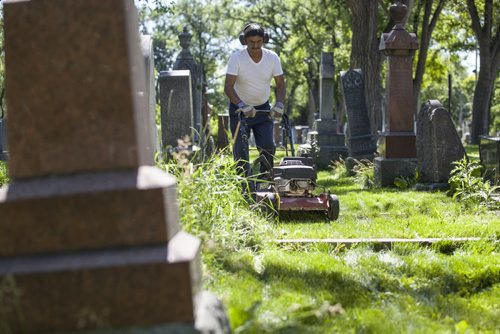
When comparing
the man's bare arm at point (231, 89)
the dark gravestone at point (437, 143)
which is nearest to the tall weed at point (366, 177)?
the dark gravestone at point (437, 143)

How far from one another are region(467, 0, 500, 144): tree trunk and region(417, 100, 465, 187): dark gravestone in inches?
737

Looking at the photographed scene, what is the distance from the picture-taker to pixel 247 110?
7.74 meters

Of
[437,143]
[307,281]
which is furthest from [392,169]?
[307,281]

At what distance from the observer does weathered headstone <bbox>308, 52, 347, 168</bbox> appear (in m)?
19.8

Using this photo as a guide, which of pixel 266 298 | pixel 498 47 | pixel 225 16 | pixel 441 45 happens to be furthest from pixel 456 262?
pixel 225 16

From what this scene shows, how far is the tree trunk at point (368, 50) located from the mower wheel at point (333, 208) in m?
10.8

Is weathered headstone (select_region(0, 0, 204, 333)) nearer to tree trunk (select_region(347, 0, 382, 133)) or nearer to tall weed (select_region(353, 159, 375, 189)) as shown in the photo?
tall weed (select_region(353, 159, 375, 189))

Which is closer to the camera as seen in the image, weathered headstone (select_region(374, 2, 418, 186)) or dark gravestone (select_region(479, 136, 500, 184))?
dark gravestone (select_region(479, 136, 500, 184))

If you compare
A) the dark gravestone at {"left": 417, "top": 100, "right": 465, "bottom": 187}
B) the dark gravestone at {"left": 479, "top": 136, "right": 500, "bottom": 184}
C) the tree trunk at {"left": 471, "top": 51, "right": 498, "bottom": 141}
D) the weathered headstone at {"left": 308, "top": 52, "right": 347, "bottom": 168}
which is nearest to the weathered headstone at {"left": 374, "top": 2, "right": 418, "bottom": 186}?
the dark gravestone at {"left": 417, "top": 100, "right": 465, "bottom": 187}

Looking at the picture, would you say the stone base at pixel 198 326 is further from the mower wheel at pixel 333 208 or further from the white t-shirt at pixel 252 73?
the white t-shirt at pixel 252 73

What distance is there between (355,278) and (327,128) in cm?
1608

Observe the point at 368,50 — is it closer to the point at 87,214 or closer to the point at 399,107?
the point at 399,107

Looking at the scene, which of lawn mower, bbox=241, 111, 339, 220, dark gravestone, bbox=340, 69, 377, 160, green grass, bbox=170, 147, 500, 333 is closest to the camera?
green grass, bbox=170, 147, 500, 333

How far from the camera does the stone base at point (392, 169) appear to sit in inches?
503
